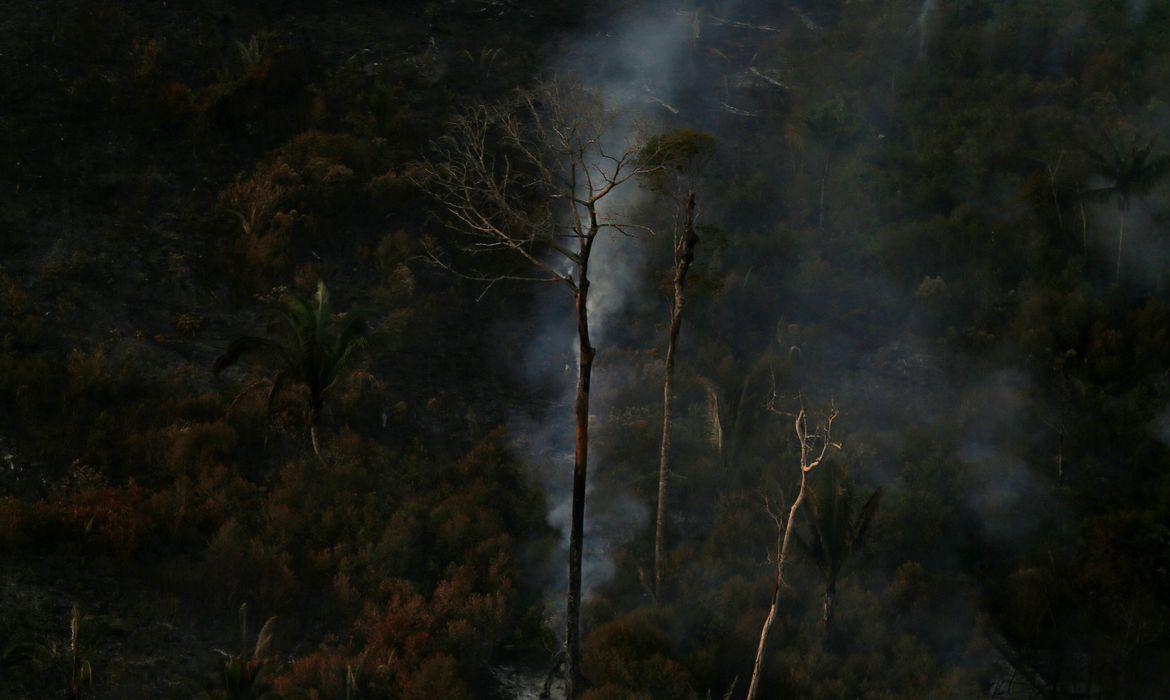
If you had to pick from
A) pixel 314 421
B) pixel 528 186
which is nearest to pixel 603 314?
pixel 528 186

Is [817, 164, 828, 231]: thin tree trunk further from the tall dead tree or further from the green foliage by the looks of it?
the green foliage

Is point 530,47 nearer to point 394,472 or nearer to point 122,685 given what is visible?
point 394,472

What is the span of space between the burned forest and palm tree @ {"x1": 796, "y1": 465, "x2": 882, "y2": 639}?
61 mm

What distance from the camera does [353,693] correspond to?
44.0ft

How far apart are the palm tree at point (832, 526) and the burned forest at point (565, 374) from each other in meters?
0.06

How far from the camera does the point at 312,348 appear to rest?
55.6 ft

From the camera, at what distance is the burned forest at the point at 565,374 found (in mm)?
14960

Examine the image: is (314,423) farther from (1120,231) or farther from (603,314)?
(1120,231)

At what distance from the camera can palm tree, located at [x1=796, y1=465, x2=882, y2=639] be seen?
1550 cm

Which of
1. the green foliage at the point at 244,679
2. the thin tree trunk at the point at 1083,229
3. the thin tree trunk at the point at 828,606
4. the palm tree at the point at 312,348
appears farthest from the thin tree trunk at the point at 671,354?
the thin tree trunk at the point at 1083,229

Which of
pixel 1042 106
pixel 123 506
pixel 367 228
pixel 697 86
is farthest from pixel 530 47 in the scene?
pixel 123 506

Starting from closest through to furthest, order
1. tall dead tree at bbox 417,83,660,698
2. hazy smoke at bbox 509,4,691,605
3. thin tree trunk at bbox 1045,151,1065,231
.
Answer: hazy smoke at bbox 509,4,691,605 < tall dead tree at bbox 417,83,660,698 < thin tree trunk at bbox 1045,151,1065,231

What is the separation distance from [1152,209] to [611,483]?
16.8 metres

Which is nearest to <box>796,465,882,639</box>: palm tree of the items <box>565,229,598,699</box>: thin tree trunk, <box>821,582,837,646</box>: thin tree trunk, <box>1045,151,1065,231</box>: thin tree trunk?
<box>821,582,837,646</box>: thin tree trunk
